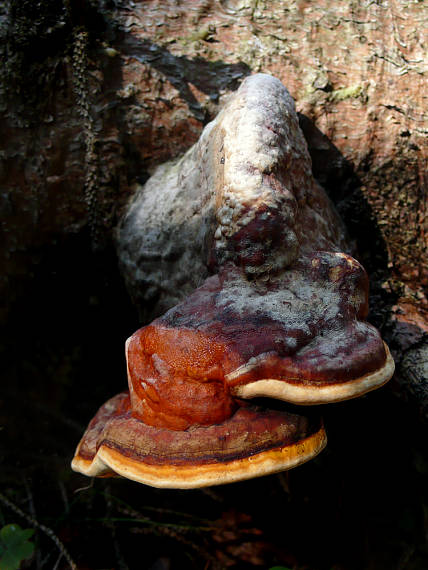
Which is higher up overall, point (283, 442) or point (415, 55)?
point (415, 55)

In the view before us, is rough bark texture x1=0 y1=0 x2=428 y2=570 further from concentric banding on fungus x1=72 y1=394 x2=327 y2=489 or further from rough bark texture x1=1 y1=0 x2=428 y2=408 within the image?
concentric banding on fungus x1=72 y1=394 x2=327 y2=489

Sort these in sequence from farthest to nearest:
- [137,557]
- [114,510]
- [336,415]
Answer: [114,510]
[137,557]
[336,415]

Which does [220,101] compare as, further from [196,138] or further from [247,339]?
[247,339]

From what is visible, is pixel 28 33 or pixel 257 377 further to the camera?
pixel 28 33

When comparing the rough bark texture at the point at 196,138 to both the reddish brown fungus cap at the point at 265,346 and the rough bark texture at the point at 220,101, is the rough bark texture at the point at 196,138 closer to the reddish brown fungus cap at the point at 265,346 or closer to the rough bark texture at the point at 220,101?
the rough bark texture at the point at 220,101

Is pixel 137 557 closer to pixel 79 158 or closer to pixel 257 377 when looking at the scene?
pixel 257 377

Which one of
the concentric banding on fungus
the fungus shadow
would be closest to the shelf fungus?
the concentric banding on fungus

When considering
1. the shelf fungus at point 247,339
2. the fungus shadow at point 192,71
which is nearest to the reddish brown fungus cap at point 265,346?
the shelf fungus at point 247,339

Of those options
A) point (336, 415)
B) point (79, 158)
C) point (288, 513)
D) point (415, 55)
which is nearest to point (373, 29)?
point (415, 55)
